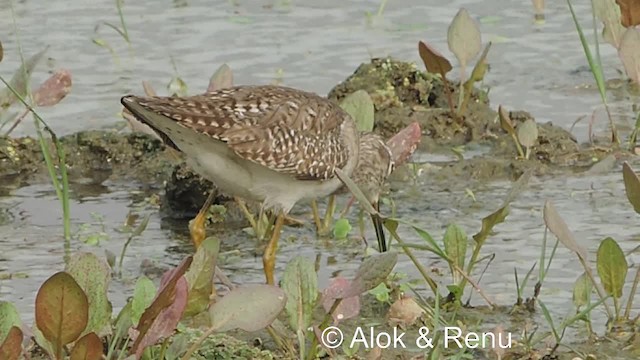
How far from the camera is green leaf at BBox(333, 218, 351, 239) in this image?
25.0 ft

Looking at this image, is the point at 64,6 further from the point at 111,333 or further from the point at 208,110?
the point at 111,333

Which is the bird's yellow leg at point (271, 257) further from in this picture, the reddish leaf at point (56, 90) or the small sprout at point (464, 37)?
the small sprout at point (464, 37)

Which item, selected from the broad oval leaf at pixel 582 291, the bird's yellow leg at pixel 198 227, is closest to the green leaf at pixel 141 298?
the broad oval leaf at pixel 582 291

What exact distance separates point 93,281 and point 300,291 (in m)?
0.75

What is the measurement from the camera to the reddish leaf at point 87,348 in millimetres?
4922

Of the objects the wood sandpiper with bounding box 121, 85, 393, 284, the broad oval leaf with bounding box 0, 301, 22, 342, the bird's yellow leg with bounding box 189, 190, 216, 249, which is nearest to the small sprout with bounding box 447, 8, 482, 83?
the wood sandpiper with bounding box 121, 85, 393, 284

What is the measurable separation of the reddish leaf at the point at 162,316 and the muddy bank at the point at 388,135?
309 centimetres

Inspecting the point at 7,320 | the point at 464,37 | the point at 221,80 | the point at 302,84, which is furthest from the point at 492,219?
the point at 302,84

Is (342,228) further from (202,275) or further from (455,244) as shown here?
(202,275)

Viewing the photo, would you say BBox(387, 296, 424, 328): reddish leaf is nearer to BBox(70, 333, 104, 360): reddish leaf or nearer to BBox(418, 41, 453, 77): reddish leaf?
BBox(70, 333, 104, 360): reddish leaf

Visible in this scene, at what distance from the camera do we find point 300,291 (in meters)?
5.53

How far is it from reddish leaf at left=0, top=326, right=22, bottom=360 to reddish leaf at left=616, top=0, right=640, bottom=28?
430cm

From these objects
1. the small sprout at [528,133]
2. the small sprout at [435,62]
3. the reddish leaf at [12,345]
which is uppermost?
the reddish leaf at [12,345]

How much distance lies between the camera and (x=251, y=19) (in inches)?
460
